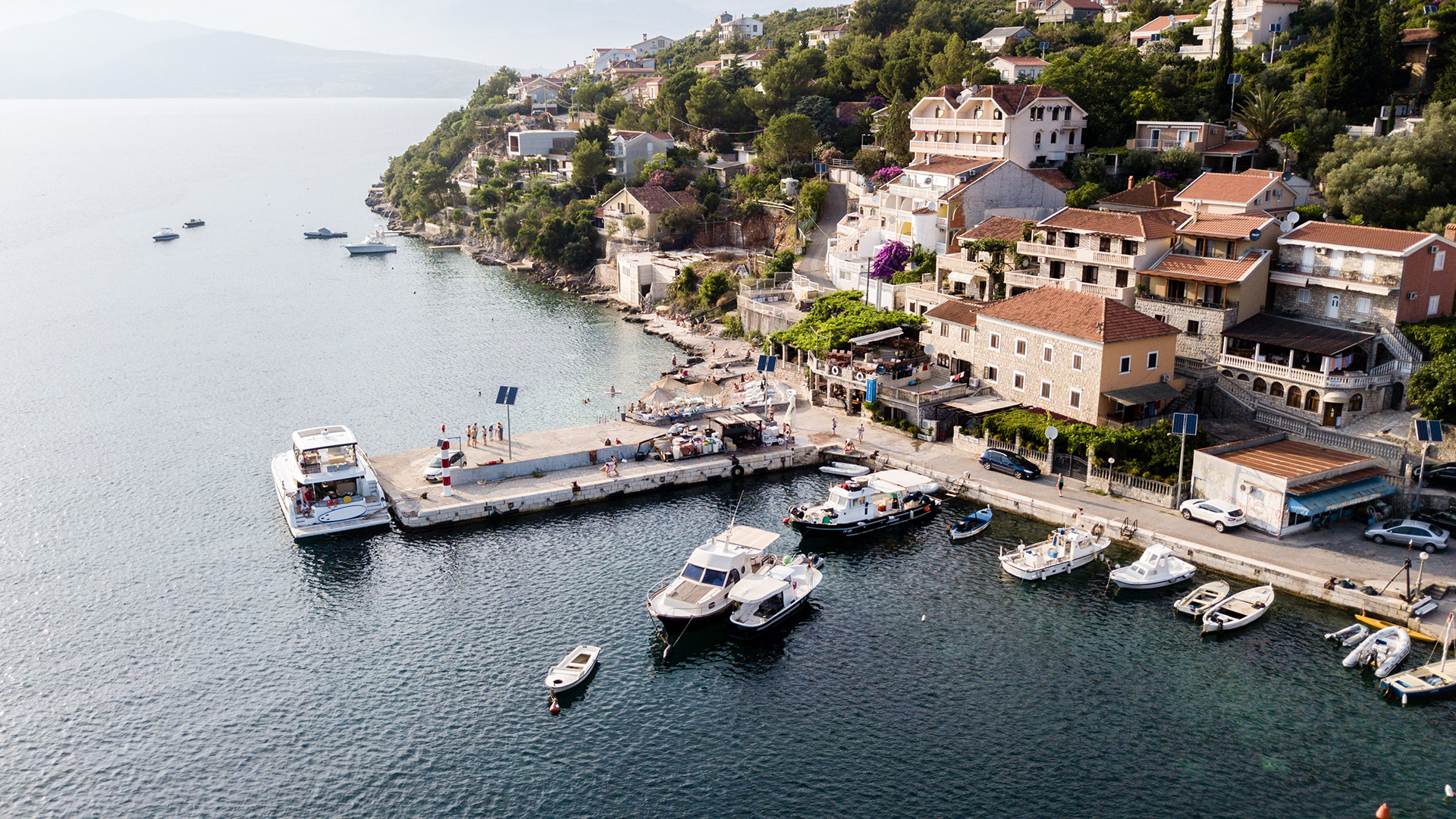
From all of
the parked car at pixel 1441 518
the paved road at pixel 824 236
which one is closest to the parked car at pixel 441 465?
the paved road at pixel 824 236

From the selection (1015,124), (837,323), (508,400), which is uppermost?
(1015,124)

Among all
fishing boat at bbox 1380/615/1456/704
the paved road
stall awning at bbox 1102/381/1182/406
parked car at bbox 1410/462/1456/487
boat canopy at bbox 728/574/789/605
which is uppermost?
the paved road

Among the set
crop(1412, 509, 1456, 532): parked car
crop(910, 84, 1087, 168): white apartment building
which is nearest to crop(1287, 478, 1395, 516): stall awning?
crop(1412, 509, 1456, 532): parked car

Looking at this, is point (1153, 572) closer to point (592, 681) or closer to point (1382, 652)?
point (1382, 652)

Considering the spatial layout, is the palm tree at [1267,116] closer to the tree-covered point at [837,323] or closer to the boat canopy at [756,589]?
the tree-covered point at [837,323]

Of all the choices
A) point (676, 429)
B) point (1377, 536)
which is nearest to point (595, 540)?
point (676, 429)

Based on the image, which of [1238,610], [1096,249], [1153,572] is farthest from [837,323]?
[1238,610]

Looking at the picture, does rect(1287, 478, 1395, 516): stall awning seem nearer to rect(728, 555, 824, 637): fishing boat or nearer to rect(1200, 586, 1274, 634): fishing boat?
rect(1200, 586, 1274, 634): fishing boat
